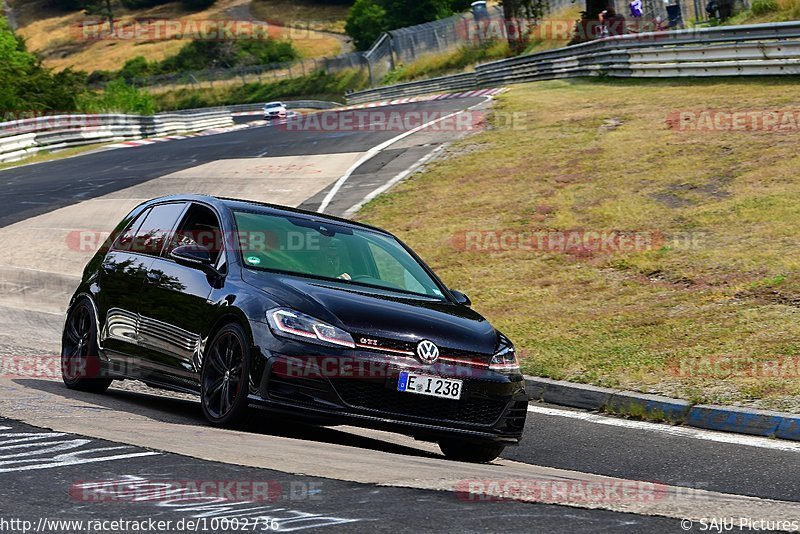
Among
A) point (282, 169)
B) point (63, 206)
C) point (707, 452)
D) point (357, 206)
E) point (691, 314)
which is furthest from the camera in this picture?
point (282, 169)

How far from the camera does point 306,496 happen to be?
5.49 m

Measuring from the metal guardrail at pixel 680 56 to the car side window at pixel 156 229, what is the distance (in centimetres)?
2025

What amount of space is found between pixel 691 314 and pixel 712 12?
1207 inches

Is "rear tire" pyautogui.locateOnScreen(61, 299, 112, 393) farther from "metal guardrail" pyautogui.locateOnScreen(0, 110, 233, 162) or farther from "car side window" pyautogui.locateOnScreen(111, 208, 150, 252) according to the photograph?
"metal guardrail" pyautogui.locateOnScreen(0, 110, 233, 162)

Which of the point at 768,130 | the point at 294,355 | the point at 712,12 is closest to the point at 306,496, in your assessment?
the point at 294,355

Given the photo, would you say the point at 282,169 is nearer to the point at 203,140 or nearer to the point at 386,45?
the point at 203,140

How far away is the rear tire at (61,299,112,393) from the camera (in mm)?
9711

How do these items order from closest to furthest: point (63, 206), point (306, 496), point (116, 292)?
point (306, 496) → point (116, 292) → point (63, 206)

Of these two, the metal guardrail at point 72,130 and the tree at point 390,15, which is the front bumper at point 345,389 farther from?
the tree at point 390,15

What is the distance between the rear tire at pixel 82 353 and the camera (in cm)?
971

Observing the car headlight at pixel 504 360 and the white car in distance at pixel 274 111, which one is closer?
the car headlight at pixel 504 360

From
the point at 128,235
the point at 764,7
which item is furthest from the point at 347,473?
the point at 764,7

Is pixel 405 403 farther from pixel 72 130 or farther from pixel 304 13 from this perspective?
pixel 304 13

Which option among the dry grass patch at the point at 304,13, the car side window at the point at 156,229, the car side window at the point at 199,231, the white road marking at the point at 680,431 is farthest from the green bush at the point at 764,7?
the dry grass patch at the point at 304,13
